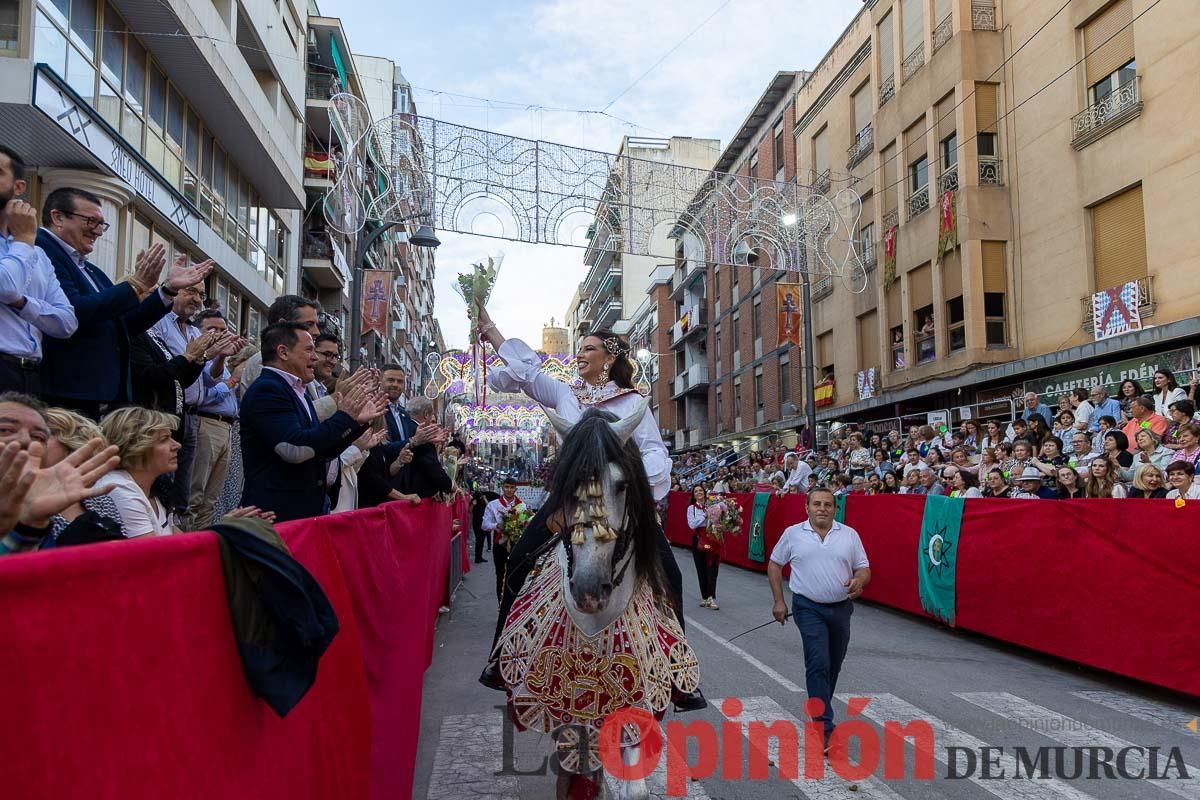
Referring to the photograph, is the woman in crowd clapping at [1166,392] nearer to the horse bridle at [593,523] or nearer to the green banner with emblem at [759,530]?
the green banner with emblem at [759,530]

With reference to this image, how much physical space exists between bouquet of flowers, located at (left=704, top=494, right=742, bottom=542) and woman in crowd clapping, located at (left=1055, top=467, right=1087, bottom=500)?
4501 mm

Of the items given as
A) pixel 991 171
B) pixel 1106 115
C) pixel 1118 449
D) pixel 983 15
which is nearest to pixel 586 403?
pixel 1118 449

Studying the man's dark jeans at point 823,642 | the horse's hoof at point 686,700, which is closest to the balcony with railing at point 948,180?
the man's dark jeans at point 823,642

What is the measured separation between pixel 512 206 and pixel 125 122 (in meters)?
6.70

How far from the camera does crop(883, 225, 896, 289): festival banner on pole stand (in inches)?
950

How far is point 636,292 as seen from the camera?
6806cm

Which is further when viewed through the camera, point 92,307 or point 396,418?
point 396,418

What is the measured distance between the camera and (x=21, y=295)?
12.0 ft

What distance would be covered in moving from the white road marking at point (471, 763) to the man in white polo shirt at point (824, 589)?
1976 mm

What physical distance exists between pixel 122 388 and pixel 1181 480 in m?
8.91

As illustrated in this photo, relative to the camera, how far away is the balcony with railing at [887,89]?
24.8 m

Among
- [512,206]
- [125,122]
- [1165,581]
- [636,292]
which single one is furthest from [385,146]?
[636,292]

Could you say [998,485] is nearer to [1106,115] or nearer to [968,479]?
[968,479]

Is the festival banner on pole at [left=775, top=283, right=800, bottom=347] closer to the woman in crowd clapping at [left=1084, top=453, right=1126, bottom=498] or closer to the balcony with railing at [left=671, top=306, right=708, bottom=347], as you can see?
the woman in crowd clapping at [left=1084, top=453, right=1126, bottom=498]
